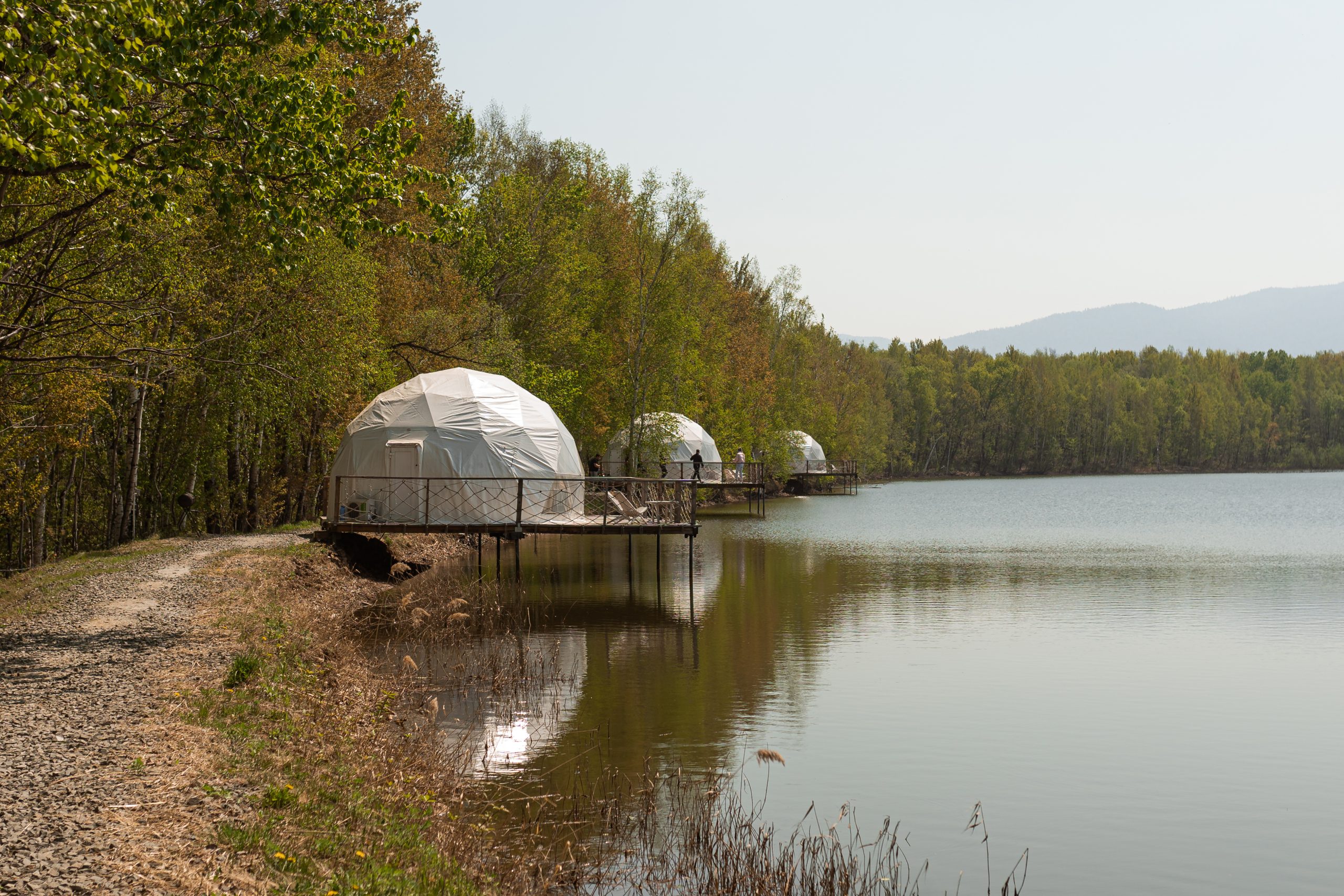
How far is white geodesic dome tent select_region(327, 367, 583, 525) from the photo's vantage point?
2572 centimetres

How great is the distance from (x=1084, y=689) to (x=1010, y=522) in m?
36.2

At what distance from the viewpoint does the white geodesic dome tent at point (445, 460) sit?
25.7m

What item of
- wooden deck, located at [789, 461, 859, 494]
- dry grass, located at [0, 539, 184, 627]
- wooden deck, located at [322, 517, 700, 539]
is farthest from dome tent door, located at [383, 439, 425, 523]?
wooden deck, located at [789, 461, 859, 494]

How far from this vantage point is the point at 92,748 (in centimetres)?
817

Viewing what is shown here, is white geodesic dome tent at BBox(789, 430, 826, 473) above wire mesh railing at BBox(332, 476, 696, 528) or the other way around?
above

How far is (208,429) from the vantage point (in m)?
27.9

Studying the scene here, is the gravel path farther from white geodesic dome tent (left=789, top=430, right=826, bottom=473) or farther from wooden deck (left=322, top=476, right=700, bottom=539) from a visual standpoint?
white geodesic dome tent (left=789, top=430, right=826, bottom=473)

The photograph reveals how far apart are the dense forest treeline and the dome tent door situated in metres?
2.26

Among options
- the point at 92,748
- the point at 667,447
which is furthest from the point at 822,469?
the point at 92,748

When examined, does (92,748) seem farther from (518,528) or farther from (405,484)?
(405,484)

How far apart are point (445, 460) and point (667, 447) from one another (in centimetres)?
2160

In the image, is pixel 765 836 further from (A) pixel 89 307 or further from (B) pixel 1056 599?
(B) pixel 1056 599

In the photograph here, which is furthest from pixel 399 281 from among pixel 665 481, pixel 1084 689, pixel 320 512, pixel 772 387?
pixel 772 387

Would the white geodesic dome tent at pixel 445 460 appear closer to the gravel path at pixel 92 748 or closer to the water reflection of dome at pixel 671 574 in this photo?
the water reflection of dome at pixel 671 574
